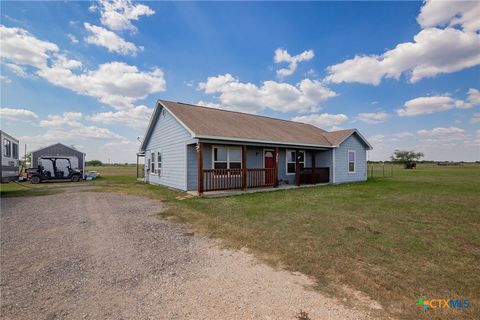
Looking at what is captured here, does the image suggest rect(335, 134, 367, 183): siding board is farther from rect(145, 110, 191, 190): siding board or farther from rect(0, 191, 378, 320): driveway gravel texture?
rect(0, 191, 378, 320): driveway gravel texture

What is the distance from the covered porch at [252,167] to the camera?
1138cm

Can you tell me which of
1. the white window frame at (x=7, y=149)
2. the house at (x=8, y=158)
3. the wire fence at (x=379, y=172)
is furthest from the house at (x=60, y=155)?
the wire fence at (x=379, y=172)

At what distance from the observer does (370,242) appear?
459cm

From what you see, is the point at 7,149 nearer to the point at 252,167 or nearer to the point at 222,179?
the point at 222,179

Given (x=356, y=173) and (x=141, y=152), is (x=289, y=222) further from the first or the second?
(x=141, y=152)

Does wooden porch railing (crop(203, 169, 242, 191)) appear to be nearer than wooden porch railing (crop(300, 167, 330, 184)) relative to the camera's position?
Yes

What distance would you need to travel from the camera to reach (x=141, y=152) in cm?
1969

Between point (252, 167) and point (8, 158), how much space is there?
15.0 metres

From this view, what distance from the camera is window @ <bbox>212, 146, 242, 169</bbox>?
40.5ft

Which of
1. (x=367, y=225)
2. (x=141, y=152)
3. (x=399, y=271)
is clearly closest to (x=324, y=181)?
(x=367, y=225)

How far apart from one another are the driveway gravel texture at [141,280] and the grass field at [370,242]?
474mm

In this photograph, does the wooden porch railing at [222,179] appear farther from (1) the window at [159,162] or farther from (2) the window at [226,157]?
(1) the window at [159,162]

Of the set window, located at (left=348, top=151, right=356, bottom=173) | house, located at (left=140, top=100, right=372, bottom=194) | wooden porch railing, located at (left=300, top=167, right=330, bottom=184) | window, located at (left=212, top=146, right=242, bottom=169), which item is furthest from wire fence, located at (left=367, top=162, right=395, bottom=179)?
window, located at (left=212, top=146, right=242, bottom=169)

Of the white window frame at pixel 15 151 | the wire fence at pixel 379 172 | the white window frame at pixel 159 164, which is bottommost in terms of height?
the wire fence at pixel 379 172
